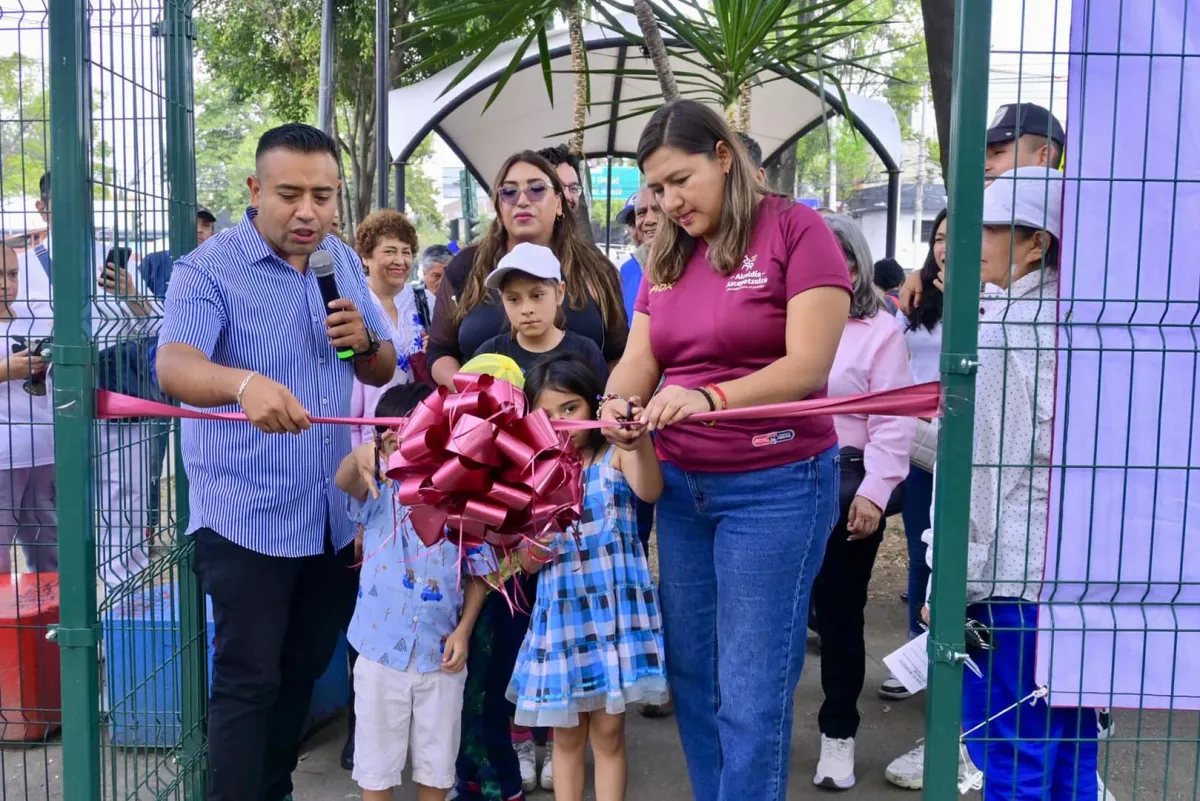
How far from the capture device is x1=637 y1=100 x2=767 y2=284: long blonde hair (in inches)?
104

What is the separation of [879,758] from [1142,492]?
1953 millimetres

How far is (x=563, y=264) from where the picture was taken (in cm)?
388

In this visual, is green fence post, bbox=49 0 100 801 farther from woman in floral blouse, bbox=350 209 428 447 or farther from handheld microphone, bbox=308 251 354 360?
woman in floral blouse, bbox=350 209 428 447

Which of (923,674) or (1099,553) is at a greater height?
(1099,553)

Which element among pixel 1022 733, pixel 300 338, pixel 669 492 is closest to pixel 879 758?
pixel 1022 733

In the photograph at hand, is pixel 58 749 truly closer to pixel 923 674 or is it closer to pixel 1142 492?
pixel 923 674

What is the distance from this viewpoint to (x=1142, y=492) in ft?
7.84

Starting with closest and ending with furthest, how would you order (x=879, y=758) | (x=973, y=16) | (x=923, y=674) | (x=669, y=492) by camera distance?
(x=973, y=16)
(x=923, y=674)
(x=669, y=492)
(x=879, y=758)

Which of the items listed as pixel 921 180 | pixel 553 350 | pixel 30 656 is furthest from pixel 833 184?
pixel 30 656

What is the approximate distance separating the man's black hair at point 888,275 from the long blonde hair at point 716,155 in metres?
5.68

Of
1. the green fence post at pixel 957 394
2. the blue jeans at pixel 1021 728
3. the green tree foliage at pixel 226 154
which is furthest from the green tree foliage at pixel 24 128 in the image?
the green tree foliage at pixel 226 154

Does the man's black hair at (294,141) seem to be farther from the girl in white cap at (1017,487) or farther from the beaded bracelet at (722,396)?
the girl in white cap at (1017,487)

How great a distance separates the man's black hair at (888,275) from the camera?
26.9 ft

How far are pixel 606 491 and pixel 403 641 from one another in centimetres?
70
